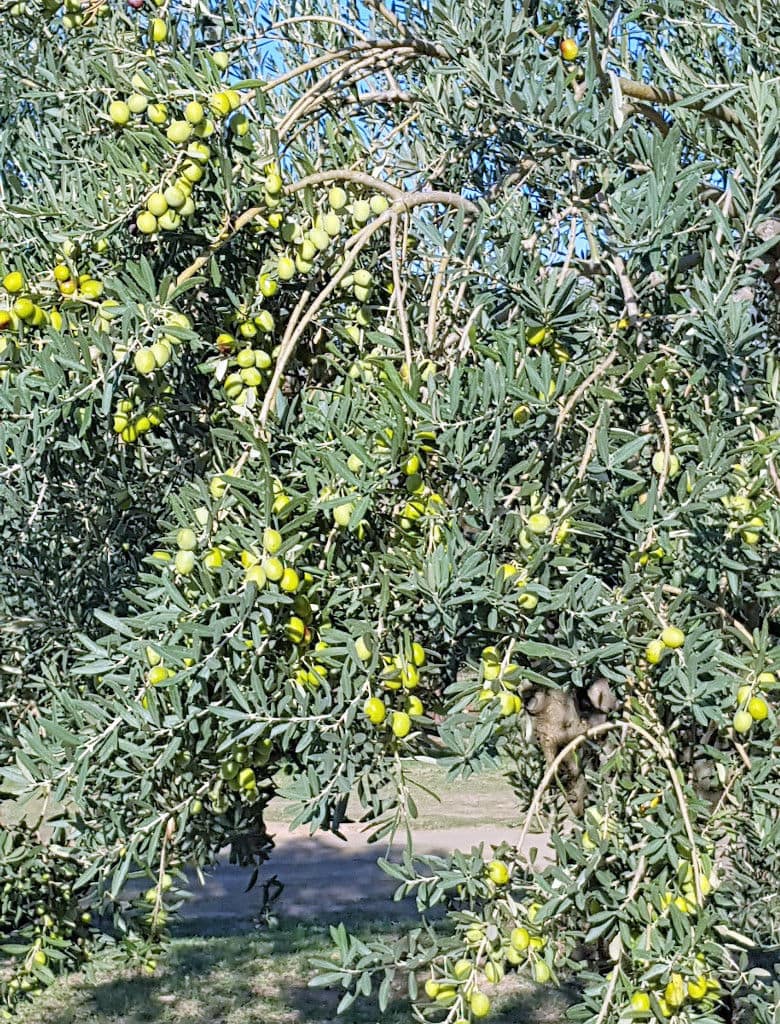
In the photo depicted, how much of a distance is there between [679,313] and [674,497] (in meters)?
0.32

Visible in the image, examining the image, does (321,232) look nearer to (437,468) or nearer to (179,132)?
(179,132)

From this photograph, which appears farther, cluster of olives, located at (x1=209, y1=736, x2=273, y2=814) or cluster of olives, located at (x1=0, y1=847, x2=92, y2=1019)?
cluster of olives, located at (x1=0, y1=847, x2=92, y2=1019)

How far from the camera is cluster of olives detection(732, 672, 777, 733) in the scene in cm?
182

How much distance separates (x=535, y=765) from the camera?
14.0ft

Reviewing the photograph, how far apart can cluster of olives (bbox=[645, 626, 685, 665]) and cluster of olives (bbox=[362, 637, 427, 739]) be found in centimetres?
37

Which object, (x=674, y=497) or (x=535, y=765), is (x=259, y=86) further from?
(x=535, y=765)

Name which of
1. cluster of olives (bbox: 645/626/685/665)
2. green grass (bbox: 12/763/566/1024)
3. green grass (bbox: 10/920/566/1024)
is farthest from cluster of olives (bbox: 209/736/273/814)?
green grass (bbox: 10/920/566/1024)

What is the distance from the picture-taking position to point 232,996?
27.0 feet

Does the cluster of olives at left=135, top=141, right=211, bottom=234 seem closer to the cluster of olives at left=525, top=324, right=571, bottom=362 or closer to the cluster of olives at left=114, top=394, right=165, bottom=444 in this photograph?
the cluster of olives at left=114, top=394, right=165, bottom=444

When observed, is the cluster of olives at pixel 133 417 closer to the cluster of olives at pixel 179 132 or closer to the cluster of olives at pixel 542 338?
the cluster of olives at pixel 179 132

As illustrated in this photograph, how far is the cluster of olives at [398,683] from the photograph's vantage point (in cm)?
182

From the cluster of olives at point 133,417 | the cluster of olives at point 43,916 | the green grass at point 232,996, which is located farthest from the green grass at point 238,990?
the cluster of olives at point 133,417

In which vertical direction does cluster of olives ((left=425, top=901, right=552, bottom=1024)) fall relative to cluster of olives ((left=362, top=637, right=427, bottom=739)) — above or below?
below

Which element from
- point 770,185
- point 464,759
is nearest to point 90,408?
point 464,759
